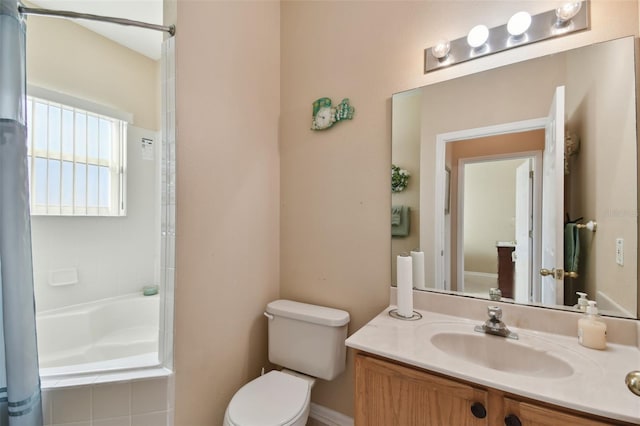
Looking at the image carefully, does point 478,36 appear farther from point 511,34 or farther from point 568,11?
point 568,11

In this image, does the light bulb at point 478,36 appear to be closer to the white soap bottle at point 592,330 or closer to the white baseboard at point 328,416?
the white soap bottle at point 592,330

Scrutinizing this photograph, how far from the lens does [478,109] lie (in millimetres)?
1237

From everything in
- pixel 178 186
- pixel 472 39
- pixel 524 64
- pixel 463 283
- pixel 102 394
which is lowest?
pixel 102 394

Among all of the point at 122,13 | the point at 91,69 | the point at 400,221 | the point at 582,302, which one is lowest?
the point at 582,302

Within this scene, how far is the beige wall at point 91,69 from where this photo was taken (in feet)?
6.25

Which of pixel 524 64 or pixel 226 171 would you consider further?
pixel 226 171

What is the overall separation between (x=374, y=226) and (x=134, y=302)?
7.06 feet

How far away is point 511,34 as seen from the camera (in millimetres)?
1131

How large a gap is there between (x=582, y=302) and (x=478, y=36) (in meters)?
1.15

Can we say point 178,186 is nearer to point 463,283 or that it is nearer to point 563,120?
point 463,283

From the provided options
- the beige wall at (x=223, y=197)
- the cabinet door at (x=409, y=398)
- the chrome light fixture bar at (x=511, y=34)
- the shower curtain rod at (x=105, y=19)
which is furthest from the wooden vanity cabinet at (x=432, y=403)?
the shower curtain rod at (x=105, y=19)

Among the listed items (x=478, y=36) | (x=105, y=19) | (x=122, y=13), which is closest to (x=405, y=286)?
(x=478, y=36)

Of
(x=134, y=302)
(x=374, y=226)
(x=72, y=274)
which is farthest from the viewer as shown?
(x=134, y=302)

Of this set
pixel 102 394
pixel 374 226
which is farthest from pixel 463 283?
pixel 102 394
